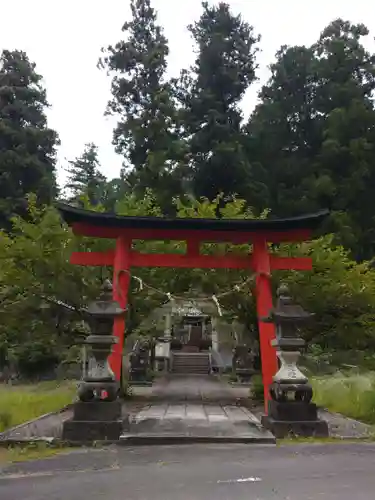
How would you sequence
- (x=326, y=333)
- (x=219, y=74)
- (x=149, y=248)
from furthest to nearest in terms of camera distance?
(x=219, y=74) → (x=149, y=248) → (x=326, y=333)

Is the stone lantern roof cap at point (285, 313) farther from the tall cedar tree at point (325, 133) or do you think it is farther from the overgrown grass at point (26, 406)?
the tall cedar tree at point (325, 133)

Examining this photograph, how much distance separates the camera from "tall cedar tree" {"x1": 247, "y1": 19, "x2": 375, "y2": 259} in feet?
91.2

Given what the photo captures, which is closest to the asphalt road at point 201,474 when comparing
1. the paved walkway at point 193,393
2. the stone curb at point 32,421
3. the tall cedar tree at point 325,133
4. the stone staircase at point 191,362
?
the stone curb at point 32,421

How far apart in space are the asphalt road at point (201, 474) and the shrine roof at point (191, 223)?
13.5 feet

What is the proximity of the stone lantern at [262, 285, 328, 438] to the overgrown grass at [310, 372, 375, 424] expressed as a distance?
1911 mm

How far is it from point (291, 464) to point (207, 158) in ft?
84.0

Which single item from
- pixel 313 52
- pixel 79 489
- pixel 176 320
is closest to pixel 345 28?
pixel 313 52

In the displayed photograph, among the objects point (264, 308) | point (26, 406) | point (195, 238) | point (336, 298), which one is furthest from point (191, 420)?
point (336, 298)

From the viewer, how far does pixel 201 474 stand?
18.3 feet

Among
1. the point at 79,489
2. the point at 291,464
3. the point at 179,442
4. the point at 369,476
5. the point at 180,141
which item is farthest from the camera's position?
the point at 180,141

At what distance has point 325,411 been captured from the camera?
10750 millimetres

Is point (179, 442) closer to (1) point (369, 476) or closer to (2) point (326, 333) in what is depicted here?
(1) point (369, 476)

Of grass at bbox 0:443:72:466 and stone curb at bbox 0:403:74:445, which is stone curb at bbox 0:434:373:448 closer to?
grass at bbox 0:443:72:466

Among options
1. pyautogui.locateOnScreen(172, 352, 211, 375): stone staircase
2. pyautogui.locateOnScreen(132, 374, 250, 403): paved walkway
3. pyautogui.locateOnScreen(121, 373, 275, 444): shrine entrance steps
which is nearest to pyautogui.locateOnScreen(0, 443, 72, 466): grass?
pyautogui.locateOnScreen(121, 373, 275, 444): shrine entrance steps
